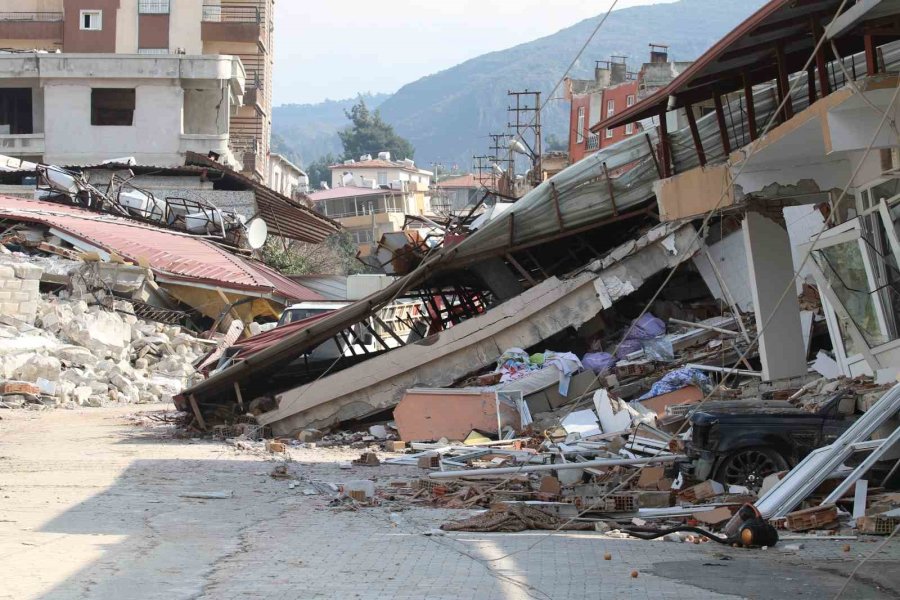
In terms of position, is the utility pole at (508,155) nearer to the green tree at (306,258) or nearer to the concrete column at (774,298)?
the green tree at (306,258)

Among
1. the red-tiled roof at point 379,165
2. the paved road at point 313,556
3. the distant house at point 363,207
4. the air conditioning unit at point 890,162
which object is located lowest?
the paved road at point 313,556

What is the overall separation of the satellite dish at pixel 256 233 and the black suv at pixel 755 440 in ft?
92.7

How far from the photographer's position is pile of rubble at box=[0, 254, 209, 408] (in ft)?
74.2

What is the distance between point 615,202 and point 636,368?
2.88 metres

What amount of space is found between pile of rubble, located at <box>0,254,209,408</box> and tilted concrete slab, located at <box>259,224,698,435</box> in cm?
450

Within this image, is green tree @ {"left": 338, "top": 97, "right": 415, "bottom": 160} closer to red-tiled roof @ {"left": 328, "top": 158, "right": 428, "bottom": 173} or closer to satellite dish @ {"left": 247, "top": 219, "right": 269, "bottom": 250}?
red-tiled roof @ {"left": 328, "top": 158, "right": 428, "bottom": 173}

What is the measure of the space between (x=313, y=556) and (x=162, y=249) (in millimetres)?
25197

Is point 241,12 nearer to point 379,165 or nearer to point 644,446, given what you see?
point 644,446

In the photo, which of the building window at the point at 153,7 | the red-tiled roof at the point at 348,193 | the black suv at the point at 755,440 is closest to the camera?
the black suv at the point at 755,440

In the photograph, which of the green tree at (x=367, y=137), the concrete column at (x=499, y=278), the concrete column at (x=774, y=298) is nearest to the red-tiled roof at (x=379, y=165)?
the green tree at (x=367, y=137)

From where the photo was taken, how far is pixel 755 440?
34.9 feet

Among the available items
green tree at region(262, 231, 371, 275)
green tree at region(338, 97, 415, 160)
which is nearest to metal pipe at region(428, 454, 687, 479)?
green tree at region(262, 231, 371, 275)

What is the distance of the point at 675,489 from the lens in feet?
36.4

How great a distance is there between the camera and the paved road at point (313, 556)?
22.9 ft
